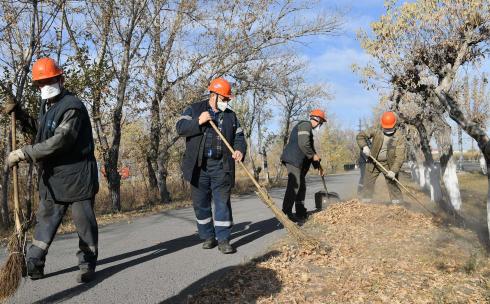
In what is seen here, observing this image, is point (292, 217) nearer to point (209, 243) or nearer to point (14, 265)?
point (209, 243)

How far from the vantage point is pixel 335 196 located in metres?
10.3

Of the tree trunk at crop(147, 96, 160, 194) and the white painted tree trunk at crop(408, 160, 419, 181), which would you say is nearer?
the tree trunk at crop(147, 96, 160, 194)

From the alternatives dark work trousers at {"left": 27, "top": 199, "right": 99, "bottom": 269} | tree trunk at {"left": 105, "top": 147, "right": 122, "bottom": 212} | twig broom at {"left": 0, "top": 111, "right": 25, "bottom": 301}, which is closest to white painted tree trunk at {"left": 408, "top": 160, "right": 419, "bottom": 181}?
tree trunk at {"left": 105, "top": 147, "right": 122, "bottom": 212}

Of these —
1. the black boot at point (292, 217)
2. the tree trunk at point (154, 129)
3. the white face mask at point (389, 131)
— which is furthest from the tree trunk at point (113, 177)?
the white face mask at point (389, 131)

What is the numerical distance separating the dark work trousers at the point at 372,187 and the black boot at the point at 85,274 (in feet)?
22.6

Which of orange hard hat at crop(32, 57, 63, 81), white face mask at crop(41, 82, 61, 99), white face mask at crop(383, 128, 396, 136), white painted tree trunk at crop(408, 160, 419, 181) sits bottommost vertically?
white painted tree trunk at crop(408, 160, 419, 181)

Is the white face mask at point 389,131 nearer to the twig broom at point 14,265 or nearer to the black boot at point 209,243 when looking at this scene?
the black boot at point 209,243

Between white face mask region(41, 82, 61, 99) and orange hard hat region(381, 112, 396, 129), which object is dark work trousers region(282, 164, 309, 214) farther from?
white face mask region(41, 82, 61, 99)

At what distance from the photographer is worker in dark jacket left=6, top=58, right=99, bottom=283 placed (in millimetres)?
4406

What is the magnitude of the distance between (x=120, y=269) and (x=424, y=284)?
332 cm

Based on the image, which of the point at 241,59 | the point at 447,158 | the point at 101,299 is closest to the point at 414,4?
the point at 447,158

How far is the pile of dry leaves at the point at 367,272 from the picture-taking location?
4117 mm

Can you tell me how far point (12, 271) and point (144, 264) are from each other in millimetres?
1610

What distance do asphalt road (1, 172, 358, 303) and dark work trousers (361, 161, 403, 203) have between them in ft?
9.44
